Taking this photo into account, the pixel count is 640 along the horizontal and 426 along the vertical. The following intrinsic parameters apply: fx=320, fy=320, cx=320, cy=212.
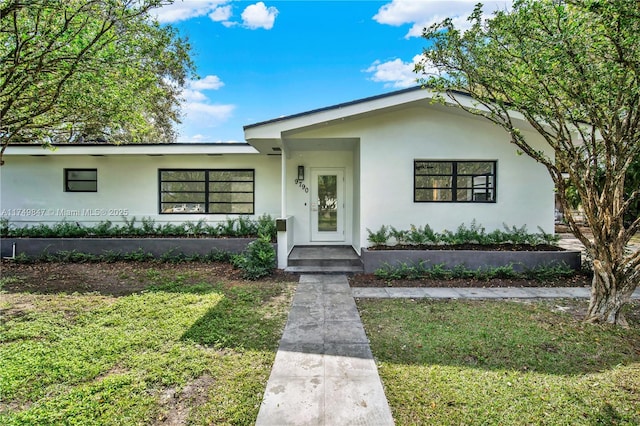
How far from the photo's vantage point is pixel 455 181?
7805mm

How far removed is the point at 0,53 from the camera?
16.8ft

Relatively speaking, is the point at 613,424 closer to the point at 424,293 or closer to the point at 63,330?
the point at 424,293

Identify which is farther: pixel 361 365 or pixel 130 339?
pixel 130 339

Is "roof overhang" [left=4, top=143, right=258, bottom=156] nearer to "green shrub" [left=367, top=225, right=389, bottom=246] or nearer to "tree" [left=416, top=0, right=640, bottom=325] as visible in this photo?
"green shrub" [left=367, top=225, right=389, bottom=246]

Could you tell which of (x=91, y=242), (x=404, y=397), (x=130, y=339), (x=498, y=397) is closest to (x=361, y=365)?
(x=404, y=397)

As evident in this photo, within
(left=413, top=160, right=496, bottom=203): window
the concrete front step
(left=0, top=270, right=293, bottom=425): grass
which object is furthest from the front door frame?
(left=0, top=270, right=293, bottom=425): grass

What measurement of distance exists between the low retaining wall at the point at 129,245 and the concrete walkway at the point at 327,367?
11.4ft

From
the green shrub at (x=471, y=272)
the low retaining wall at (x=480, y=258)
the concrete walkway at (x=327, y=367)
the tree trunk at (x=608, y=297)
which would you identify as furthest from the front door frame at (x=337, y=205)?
the tree trunk at (x=608, y=297)

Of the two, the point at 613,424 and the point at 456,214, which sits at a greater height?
the point at 456,214

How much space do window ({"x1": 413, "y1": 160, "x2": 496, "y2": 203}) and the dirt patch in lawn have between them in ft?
12.5

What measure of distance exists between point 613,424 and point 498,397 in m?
0.74

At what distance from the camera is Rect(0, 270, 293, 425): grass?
252 cm

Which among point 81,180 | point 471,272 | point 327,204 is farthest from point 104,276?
point 471,272

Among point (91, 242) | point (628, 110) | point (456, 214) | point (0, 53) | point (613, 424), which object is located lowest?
point (613, 424)
